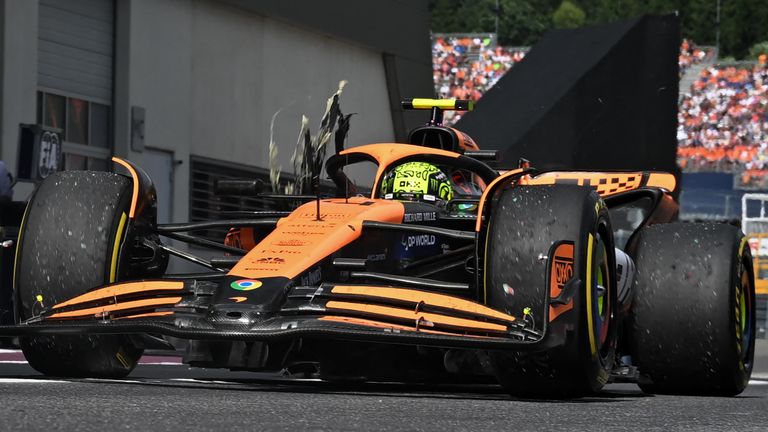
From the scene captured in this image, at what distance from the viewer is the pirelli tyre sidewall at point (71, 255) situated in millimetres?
7125

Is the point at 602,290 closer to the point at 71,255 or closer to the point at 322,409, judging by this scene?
the point at 322,409

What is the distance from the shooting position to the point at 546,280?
21.1 ft

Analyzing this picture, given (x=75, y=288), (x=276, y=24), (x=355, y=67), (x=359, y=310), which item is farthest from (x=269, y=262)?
(x=355, y=67)

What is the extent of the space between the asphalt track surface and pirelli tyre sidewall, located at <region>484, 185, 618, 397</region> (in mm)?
148

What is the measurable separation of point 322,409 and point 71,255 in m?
2.14

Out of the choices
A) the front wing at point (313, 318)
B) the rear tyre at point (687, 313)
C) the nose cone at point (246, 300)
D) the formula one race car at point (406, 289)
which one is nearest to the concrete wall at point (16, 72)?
the formula one race car at point (406, 289)

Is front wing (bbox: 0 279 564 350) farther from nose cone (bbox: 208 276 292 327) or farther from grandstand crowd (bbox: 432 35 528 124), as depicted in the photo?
grandstand crowd (bbox: 432 35 528 124)

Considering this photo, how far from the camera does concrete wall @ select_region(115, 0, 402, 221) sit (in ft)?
72.9

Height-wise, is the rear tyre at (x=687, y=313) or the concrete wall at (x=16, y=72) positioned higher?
the concrete wall at (x=16, y=72)

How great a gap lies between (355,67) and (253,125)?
11.5ft

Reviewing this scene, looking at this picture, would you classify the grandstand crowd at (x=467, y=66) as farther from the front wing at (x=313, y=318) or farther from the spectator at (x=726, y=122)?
the front wing at (x=313, y=318)

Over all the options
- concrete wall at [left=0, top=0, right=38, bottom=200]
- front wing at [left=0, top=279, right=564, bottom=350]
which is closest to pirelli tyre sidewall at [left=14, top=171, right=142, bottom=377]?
front wing at [left=0, top=279, right=564, bottom=350]

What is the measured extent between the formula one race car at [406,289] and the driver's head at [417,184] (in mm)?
11

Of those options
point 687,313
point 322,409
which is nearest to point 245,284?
point 322,409
